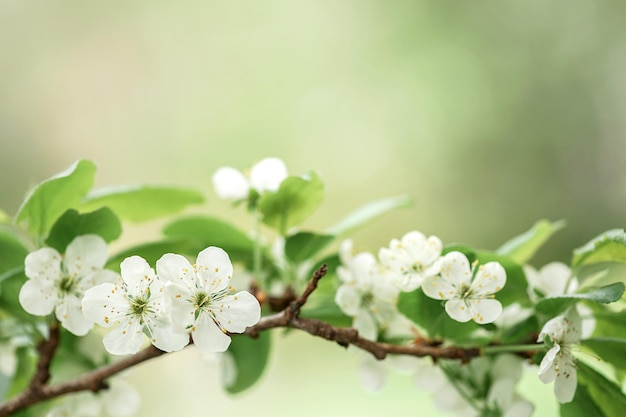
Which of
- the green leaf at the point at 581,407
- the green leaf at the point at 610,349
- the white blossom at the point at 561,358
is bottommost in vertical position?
the green leaf at the point at 581,407

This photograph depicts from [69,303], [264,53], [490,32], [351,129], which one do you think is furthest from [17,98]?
[69,303]

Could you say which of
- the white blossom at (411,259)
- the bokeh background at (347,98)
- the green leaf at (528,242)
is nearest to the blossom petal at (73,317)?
the white blossom at (411,259)

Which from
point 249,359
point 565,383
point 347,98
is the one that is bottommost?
point 347,98

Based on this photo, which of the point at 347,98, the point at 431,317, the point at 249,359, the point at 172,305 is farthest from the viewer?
the point at 347,98

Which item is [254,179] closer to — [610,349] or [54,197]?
[54,197]

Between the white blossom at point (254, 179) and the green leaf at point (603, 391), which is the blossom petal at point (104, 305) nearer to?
the white blossom at point (254, 179)

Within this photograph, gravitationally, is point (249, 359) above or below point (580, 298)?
below

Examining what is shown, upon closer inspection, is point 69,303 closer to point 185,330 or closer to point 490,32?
point 185,330

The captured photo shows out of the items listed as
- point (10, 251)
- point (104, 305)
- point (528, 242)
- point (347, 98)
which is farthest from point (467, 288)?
point (347, 98)
